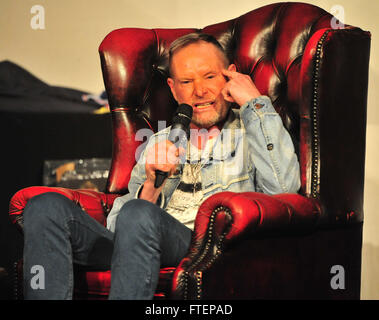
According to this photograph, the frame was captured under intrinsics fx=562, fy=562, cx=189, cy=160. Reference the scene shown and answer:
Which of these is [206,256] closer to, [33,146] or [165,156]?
[165,156]

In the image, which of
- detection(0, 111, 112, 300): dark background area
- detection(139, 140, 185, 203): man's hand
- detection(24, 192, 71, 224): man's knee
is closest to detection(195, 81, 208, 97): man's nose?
detection(139, 140, 185, 203): man's hand

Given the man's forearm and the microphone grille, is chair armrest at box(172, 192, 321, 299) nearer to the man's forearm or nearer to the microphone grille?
the man's forearm

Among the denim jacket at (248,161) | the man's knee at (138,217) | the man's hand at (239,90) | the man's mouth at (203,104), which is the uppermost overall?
the man's hand at (239,90)

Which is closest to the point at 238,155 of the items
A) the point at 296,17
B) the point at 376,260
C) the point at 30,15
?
the point at 296,17

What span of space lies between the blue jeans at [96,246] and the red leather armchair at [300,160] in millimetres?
68

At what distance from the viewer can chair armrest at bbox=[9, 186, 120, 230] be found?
1.83 meters

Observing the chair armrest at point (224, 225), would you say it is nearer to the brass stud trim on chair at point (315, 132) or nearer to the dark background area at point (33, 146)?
the brass stud trim on chair at point (315, 132)

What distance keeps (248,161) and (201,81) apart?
0.35 meters

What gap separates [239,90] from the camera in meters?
1.87

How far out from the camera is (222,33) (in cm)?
223

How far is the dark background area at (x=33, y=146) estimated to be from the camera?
9.88 feet

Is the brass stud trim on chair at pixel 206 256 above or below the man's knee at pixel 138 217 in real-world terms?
below

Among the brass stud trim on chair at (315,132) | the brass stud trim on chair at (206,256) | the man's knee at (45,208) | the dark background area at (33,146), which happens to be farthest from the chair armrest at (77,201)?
the dark background area at (33,146)

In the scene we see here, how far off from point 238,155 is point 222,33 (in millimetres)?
616
